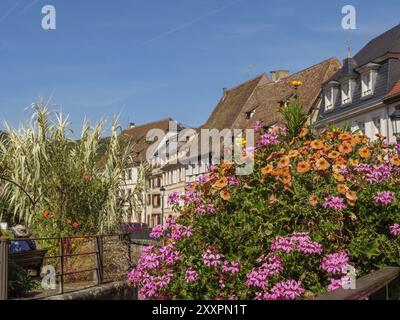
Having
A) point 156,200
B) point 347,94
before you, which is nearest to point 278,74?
point 347,94

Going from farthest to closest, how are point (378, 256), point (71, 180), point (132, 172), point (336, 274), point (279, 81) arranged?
point (279, 81)
point (132, 172)
point (71, 180)
point (378, 256)
point (336, 274)

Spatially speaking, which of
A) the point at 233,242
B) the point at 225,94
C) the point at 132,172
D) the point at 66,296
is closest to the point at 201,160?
the point at 225,94

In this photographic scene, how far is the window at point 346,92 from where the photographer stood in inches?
1403

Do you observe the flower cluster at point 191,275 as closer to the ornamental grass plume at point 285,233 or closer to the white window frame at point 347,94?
the ornamental grass plume at point 285,233

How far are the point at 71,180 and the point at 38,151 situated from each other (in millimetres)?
833

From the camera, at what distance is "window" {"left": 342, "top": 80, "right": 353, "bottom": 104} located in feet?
117

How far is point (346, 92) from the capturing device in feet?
120

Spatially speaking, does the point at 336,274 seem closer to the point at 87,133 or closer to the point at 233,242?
the point at 233,242

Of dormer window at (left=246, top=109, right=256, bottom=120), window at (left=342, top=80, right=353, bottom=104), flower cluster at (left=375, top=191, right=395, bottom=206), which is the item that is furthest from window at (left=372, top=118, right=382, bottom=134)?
flower cluster at (left=375, top=191, right=395, bottom=206)

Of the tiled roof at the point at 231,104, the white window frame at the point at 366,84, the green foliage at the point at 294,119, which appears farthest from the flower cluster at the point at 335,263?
the tiled roof at the point at 231,104

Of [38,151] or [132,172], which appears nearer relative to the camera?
[38,151]

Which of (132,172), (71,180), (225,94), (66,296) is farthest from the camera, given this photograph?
(225,94)

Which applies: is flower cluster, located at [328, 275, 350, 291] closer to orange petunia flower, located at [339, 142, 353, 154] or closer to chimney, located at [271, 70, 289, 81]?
orange petunia flower, located at [339, 142, 353, 154]

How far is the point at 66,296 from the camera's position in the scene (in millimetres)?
8969
